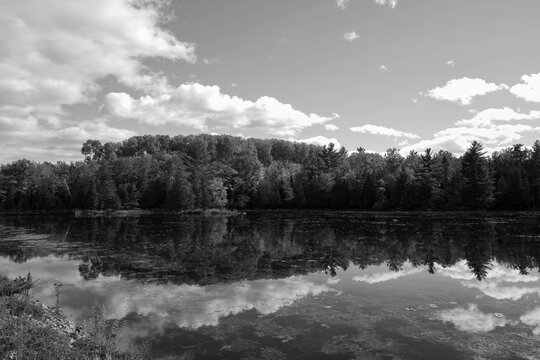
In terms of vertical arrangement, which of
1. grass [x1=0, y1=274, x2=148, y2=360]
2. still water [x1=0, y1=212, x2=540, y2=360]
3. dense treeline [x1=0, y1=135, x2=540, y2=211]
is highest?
dense treeline [x1=0, y1=135, x2=540, y2=211]

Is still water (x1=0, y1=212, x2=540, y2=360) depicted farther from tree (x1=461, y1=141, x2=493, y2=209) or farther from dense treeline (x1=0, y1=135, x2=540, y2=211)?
dense treeline (x1=0, y1=135, x2=540, y2=211)

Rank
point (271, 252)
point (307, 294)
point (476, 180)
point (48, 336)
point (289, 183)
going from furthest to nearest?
point (289, 183) < point (476, 180) < point (271, 252) < point (307, 294) < point (48, 336)

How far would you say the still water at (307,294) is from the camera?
12172mm

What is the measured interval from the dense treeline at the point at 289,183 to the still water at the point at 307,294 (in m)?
42.6

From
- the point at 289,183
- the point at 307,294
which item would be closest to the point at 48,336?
the point at 307,294

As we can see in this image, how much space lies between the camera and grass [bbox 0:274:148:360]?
29.8 feet

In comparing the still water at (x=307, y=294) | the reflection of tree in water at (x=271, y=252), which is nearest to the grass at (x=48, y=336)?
the still water at (x=307, y=294)

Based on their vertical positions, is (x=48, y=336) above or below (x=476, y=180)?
below

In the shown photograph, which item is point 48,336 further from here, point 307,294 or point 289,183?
point 289,183

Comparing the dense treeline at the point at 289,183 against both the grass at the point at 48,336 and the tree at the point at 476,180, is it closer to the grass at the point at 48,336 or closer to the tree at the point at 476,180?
the tree at the point at 476,180

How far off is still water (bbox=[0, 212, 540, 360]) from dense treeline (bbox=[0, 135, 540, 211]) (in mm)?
42598

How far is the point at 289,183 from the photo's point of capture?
101312 millimetres

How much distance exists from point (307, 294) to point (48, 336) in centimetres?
1075

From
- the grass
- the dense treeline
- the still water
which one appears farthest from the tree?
the grass
